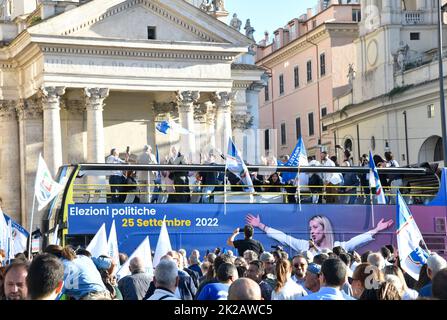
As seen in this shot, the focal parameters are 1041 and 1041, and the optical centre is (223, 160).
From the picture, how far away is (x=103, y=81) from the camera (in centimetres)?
4234

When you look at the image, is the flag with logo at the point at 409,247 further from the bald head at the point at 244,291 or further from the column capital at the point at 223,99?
the column capital at the point at 223,99

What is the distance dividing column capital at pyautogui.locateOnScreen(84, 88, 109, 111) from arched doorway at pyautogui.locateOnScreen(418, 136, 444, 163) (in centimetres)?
1913

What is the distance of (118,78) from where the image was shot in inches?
1686

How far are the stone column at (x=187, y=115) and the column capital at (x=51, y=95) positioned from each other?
203 inches

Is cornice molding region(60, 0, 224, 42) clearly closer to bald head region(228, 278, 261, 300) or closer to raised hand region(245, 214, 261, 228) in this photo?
raised hand region(245, 214, 261, 228)

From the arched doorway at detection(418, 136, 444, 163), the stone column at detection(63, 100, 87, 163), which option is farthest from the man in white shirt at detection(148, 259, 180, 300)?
the arched doorway at detection(418, 136, 444, 163)

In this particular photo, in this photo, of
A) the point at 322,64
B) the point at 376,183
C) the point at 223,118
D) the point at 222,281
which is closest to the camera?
the point at 222,281

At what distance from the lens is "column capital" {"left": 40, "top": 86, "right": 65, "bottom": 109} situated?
135 feet

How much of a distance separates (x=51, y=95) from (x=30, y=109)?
9.74 feet

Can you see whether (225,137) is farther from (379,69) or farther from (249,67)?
(379,69)

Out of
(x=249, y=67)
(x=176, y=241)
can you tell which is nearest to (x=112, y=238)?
(x=176, y=241)

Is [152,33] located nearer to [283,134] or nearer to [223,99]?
[223,99]

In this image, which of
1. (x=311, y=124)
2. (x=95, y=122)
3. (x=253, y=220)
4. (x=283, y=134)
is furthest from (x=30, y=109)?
(x=283, y=134)

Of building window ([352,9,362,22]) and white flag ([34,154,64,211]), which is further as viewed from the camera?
building window ([352,9,362,22])
